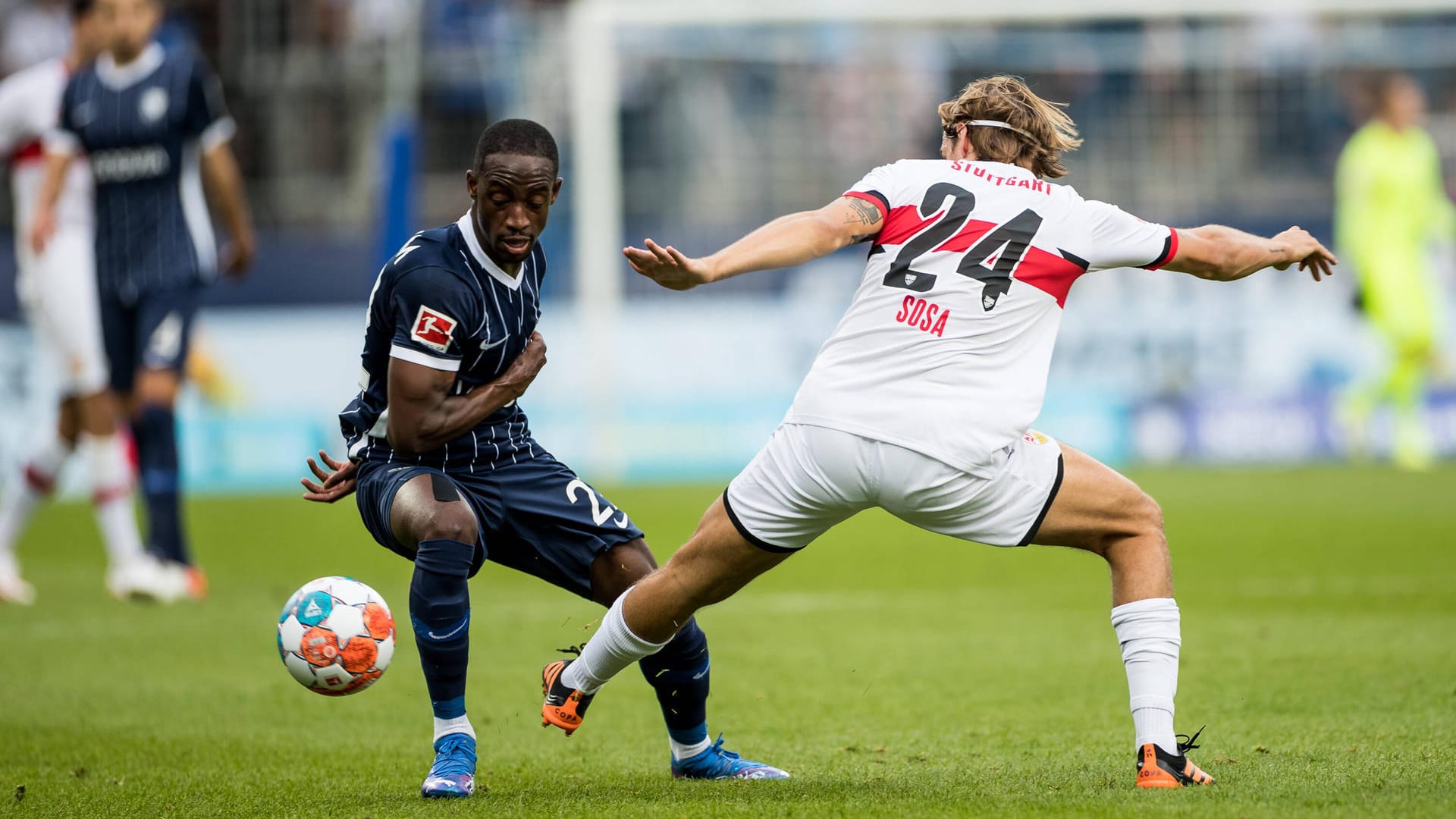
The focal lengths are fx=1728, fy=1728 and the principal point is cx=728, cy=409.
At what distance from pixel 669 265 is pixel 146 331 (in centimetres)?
614

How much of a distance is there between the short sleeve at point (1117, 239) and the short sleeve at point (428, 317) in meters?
1.66

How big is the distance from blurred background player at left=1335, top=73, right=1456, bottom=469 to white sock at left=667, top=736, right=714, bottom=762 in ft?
45.2

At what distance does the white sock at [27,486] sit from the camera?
9578mm

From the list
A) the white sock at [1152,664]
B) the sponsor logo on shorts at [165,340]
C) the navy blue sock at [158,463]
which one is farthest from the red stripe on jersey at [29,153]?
the white sock at [1152,664]

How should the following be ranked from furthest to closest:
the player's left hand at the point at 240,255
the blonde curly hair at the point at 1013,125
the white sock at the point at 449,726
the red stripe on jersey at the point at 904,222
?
the player's left hand at the point at 240,255
the white sock at the point at 449,726
the blonde curly hair at the point at 1013,125
the red stripe on jersey at the point at 904,222

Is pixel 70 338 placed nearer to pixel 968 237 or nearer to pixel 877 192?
pixel 877 192

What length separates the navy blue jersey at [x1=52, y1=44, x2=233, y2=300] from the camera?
30.7ft

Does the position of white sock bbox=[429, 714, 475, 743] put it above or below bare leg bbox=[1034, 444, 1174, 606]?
below

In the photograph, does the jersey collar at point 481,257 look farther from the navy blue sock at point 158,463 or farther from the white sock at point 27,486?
the white sock at point 27,486

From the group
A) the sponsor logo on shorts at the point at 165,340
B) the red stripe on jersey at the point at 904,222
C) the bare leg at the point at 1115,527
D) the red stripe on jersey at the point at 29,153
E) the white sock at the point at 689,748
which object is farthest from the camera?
the red stripe on jersey at the point at 29,153

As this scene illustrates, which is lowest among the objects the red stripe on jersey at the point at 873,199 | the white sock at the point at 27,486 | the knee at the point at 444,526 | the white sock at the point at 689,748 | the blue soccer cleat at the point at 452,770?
the white sock at the point at 27,486

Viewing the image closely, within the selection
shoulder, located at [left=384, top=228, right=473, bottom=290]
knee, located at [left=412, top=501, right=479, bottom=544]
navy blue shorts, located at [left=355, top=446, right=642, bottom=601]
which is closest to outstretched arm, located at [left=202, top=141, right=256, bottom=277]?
navy blue shorts, located at [left=355, top=446, right=642, bottom=601]

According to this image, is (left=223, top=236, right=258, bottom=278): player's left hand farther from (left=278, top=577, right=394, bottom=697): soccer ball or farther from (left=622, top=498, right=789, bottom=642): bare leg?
(left=622, top=498, right=789, bottom=642): bare leg

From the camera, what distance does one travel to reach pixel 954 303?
436 centimetres
